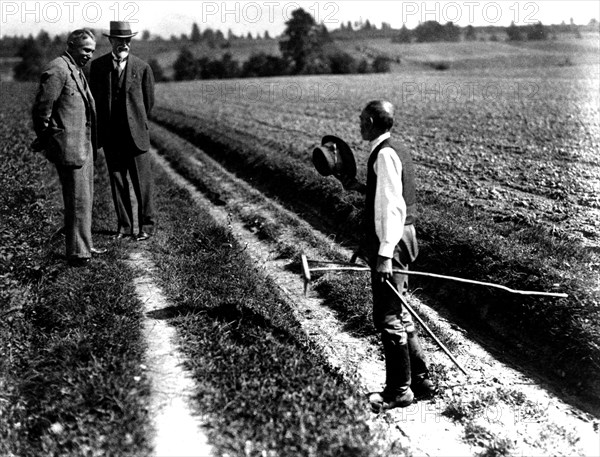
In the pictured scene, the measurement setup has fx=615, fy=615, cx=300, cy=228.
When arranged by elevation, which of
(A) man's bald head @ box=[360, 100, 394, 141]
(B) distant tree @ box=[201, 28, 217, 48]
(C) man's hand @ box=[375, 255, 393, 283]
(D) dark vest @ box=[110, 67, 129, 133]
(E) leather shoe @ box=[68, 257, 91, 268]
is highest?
(B) distant tree @ box=[201, 28, 217, 48]

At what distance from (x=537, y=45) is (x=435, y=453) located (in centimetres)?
8175

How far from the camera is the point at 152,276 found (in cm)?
659

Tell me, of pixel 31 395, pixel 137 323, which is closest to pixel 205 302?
pixel 137 323

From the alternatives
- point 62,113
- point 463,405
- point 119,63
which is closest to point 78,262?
point 62,113

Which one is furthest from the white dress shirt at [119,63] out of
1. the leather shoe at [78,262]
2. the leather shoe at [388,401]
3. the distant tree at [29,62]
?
the distant tree at [29,62]

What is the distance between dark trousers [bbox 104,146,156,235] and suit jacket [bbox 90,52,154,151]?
190mm

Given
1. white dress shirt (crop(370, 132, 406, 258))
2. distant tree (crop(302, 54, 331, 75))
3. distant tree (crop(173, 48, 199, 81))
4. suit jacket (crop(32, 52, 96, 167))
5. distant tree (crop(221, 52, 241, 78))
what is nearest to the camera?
white dress shirt (crop(370, 132, 406, 258))

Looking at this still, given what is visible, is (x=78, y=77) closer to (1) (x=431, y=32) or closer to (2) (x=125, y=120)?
(2) (x=125, y=120)

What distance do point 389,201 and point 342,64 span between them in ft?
257

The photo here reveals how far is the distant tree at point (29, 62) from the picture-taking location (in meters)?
87.4

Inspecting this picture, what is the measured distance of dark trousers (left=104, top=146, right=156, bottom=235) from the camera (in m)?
7.98

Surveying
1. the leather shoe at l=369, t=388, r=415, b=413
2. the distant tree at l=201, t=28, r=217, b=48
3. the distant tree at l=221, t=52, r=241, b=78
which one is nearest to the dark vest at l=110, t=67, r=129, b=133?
the leather shoe at l=369, t=388, r=415, b=413

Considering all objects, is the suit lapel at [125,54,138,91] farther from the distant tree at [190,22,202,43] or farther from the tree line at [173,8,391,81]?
the distant tree at [190,22,202,43]

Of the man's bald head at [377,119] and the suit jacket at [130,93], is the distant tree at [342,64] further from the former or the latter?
the man's bald head at [377,119]
